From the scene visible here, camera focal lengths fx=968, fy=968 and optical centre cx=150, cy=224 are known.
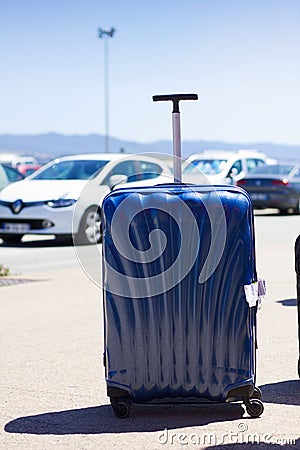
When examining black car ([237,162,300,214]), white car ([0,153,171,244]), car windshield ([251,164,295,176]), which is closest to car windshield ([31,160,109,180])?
white car ([0,153,171,244])

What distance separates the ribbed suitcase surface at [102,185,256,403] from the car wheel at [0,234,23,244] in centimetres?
1171

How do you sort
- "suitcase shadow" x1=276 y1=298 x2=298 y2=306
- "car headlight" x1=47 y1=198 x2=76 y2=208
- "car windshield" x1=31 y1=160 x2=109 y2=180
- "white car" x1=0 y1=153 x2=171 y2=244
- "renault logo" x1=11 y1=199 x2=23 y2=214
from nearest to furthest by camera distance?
"suitcase shadow" x1=276 y1=298 x2=298 y2=306 → "white car" x1=0 y1=153 x2=171 y2=244 → "car headlight" x1=47 y1=198 x2=76 y2=208 → "renault logo" x1=11 y1=199 x2=23 y2=214 → "car windshield" x1=31 y1=160 x2=109 y2=180

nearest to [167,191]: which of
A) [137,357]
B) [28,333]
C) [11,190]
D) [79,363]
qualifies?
[137,357]

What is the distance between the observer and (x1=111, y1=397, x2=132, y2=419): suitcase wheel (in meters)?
5.21

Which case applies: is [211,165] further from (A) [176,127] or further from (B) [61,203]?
(A) [176,127]

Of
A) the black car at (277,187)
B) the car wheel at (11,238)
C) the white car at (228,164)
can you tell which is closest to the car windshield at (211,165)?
the white car at (228,164)

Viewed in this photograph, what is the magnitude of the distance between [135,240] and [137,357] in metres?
0.62

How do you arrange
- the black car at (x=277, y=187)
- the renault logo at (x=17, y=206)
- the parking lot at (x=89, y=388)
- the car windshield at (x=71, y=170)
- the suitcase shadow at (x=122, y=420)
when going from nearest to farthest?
the parking lot at (x=89, y=388) < the suitcase shadow at (x=122, y=420) < the renault logo at (x=17, y=206) < the car windshield at (x=71, y=170) < the black car at (x=277, y=187)

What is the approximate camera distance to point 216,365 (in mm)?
5129

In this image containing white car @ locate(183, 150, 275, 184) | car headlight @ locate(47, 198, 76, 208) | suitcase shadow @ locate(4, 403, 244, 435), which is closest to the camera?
suitcase shadow @ locate(4, 403, 244, 435)

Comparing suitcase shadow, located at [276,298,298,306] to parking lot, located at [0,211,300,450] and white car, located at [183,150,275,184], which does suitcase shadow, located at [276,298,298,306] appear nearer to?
parking lot, located at [0,211,300,450]

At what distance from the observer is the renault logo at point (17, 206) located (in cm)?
1605

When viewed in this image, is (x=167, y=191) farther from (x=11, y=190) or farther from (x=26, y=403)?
(x=11, y=190)

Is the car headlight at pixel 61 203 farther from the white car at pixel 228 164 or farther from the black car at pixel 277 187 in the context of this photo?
the black car at pixel 277 187
